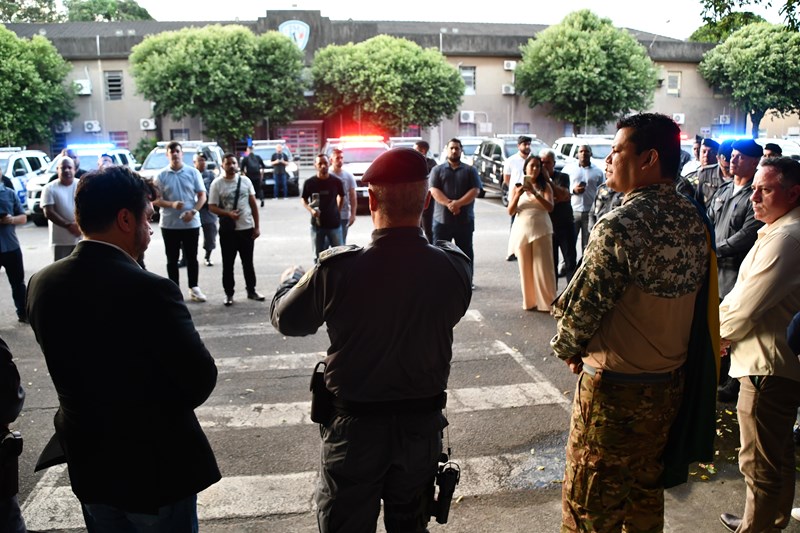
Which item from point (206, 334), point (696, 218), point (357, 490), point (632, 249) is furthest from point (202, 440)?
point (206, 334)

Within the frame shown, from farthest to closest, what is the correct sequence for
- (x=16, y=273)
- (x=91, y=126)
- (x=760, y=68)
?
(x=91, y=126) < (x=760, y=68) < (x=16, y=273)

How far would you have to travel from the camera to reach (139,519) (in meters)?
2.31

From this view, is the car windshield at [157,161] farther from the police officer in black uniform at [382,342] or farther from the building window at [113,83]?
the building window at [113,83]

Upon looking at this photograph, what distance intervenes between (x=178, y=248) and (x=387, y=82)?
26.7 meters

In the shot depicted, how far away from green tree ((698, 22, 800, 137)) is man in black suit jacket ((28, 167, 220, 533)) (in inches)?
1523

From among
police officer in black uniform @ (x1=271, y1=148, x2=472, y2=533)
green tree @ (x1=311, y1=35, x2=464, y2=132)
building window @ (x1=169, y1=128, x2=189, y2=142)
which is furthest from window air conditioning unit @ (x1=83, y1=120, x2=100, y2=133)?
police officer in black uniform @ (x1=271, y1=148, x2=472, y2=533)

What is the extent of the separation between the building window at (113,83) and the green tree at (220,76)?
4162 millimetres

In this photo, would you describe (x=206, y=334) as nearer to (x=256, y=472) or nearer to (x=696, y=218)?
(x=256, y=472)

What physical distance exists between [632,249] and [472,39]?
38.9 m

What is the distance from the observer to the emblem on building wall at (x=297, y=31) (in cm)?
3840

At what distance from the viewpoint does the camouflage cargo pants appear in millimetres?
2766

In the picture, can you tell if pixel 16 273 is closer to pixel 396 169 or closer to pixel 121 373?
pixel 121 373

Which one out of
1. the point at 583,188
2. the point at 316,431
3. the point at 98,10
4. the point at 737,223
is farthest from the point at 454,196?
the point at 98,10

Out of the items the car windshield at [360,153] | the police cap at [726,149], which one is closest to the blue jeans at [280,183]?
the car windshield at [360,153]
